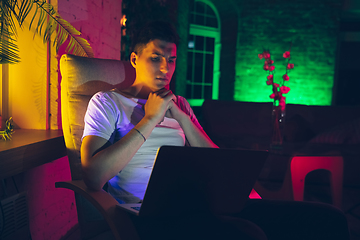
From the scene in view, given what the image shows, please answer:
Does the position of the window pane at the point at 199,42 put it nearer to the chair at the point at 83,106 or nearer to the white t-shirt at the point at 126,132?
the chair at the point at 83,106

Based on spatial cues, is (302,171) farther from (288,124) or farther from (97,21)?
(97,21)

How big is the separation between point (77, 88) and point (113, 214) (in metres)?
0.74

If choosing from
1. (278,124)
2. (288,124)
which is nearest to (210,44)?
(288,124)

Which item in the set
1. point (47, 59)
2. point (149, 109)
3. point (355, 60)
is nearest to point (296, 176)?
point (149, 109)

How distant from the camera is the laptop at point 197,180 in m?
0.74

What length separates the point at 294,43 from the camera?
6.07 meters

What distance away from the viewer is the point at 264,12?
606 centimetres

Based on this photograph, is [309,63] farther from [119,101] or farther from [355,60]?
[119,101]

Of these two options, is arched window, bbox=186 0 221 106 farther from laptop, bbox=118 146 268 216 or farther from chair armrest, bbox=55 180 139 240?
laptop, bbox=118 146 268 216

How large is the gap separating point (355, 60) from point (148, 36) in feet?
23.2

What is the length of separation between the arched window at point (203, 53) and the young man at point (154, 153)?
191 inches

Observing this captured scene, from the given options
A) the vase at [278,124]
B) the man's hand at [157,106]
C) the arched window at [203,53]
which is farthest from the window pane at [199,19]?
the man's hand at [157,106]

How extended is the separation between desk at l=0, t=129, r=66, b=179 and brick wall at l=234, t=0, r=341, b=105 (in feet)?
16.6

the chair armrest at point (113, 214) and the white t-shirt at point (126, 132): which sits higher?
the white t-shirt at point (126, 132)
